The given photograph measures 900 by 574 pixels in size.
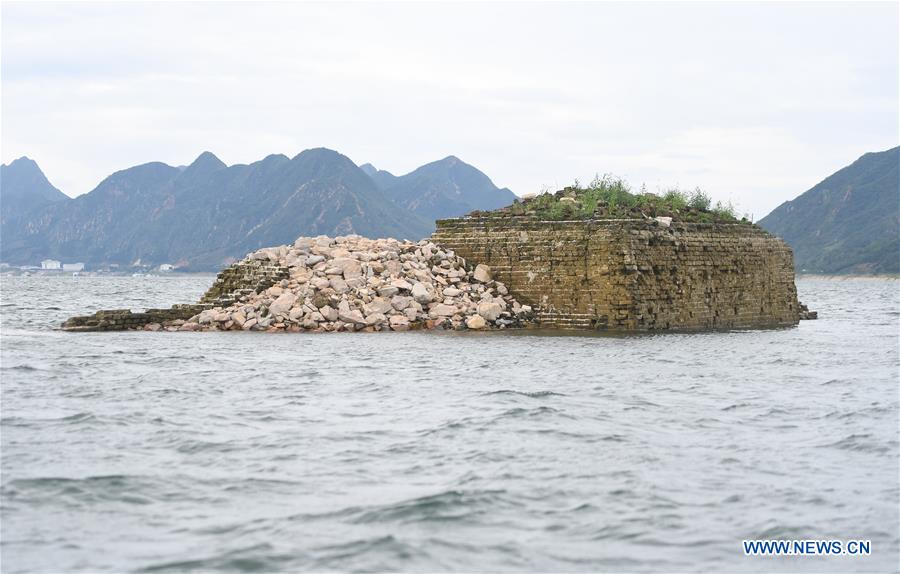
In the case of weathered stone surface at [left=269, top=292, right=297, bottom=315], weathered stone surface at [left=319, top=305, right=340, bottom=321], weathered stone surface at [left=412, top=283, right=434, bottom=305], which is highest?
weathered stone surface at [left=412, top=283, right=434, bottom=305]

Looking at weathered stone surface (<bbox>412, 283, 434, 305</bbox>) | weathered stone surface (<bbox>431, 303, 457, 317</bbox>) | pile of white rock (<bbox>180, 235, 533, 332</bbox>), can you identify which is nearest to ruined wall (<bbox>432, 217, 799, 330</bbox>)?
pile of white rock (<bbox>180, 235, 533, 332</bbox>)

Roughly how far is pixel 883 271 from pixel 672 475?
13558cm

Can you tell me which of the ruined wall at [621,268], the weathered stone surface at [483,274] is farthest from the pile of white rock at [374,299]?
the ruined wall at [621,268]

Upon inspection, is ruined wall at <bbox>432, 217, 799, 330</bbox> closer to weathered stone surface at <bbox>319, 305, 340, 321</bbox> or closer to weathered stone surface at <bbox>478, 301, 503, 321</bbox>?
weathered stone surface at <bbox>478, 301, 503, 321</bbox>

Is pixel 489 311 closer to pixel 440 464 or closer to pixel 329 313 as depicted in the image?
pixel 329 313

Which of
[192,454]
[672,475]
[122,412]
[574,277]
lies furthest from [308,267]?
[672,475]

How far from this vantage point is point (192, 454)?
1050 centimetres

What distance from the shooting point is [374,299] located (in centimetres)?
2589

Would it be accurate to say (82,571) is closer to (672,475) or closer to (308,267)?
(672,475)

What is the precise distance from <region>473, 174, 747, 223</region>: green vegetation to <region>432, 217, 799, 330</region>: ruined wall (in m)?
0.58

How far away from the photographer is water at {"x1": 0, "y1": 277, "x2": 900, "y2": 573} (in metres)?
7.56

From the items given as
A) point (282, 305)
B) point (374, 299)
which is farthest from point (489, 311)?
point (282, 305)

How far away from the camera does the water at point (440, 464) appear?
756 centimetres

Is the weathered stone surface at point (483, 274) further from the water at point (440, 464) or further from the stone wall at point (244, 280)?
the water at point (440, 464)
